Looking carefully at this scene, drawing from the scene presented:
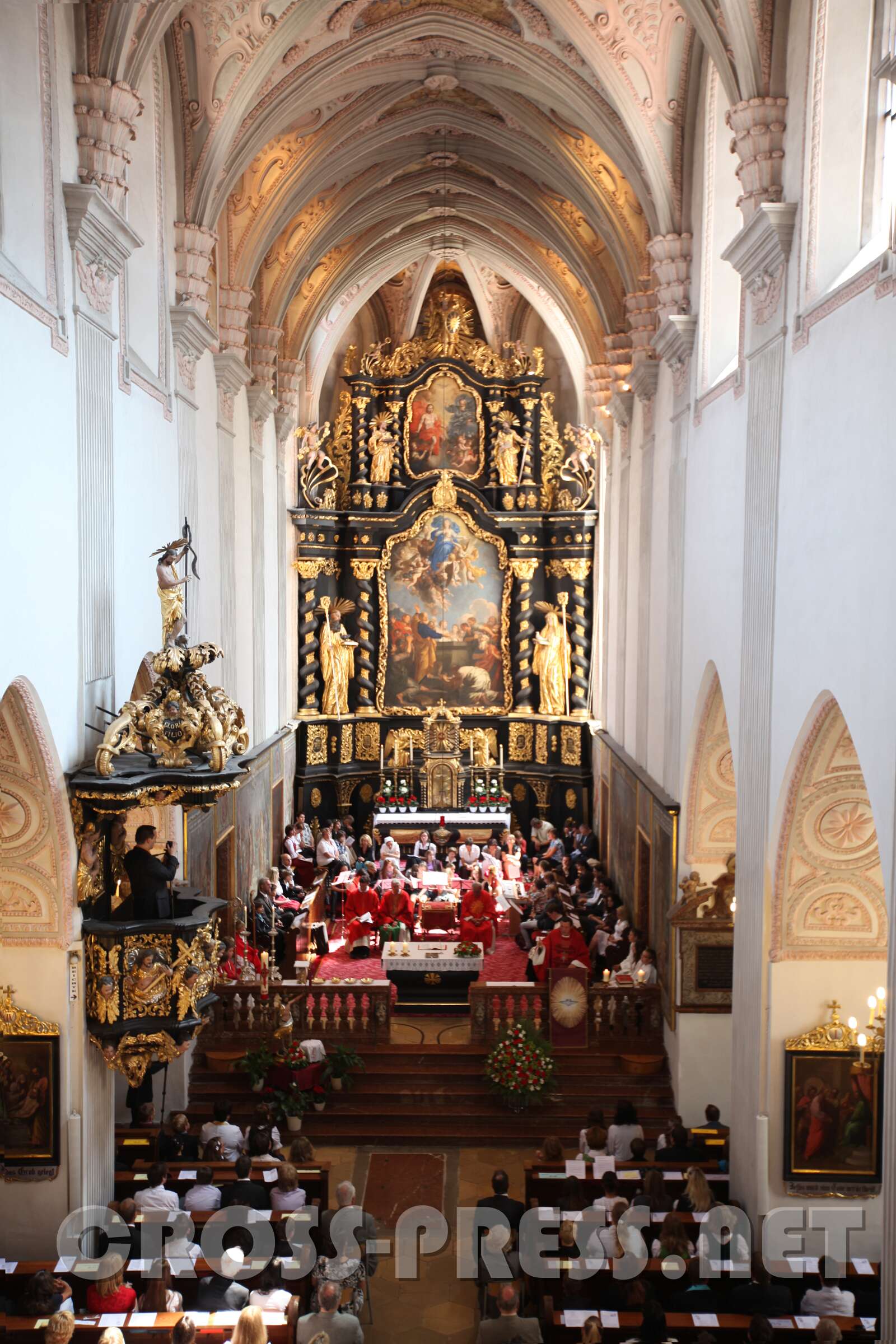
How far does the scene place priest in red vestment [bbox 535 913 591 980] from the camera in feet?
51.1

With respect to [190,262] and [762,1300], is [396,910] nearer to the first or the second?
[190,262]

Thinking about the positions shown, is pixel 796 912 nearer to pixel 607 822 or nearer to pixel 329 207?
pixel 607 822

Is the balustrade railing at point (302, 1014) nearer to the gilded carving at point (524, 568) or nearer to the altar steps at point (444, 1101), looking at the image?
the altar steps at point (444, 1101)

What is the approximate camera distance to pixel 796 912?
9883 mm

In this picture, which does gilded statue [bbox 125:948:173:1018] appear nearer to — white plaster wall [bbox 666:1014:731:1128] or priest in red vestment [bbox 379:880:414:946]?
white plaster wall [bbox 666:1014:731:1128]

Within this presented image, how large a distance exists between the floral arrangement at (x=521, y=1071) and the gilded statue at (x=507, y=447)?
16052 mm

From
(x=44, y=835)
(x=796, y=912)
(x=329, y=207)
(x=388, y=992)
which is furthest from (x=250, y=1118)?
(x=329, y=207)

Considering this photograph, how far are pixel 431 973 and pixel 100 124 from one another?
10.9 m

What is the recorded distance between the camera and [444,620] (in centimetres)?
2741

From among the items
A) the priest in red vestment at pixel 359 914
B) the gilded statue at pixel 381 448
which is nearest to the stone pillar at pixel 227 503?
the priest in red vestment at pixel 359 914

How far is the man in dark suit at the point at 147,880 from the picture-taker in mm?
9945

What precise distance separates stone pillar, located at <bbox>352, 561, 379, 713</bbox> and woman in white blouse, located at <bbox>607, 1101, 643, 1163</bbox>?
649 inches

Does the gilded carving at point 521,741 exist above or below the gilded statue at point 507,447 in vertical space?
below

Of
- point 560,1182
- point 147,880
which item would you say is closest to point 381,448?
point 147,880
